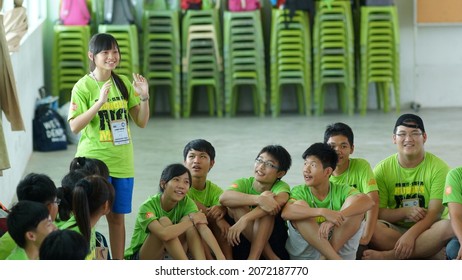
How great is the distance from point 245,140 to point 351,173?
14.5 ft

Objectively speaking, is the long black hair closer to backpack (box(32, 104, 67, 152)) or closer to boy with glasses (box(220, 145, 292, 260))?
boy with glasses (box(220, 145, 292, 260))

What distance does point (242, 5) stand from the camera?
11375 millimetres

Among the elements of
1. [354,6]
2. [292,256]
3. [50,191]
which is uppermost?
[354,6]

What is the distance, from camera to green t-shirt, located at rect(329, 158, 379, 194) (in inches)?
218

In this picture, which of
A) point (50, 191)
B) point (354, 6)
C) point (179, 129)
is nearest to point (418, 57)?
point (354, 6)

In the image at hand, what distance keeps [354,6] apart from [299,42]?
0.90 m

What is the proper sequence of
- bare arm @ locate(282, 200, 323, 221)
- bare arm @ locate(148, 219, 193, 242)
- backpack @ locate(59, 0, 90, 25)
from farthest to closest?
backpack @ locate(59, 0, 90, 25), bare arm @ locate(282, 200, 323, 221), bare arm @ locate(148, 219, 193, 242)

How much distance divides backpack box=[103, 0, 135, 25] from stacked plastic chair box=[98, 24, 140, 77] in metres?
0.06

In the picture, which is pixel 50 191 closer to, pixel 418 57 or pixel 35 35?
pixel 35 35

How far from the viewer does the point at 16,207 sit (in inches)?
155

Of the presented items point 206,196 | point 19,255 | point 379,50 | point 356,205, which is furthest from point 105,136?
point 379,50

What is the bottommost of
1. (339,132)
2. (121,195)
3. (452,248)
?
(452,248)

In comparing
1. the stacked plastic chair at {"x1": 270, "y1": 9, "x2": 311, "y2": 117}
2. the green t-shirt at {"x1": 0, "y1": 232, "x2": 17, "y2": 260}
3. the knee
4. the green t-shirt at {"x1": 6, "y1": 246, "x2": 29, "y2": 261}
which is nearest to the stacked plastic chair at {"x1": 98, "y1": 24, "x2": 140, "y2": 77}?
the stacked plastic chair at {"x1": 270, "y1": 9, "x2": 311, "y2": 117}

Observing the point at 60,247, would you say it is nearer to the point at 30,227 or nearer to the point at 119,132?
the point at 30,227
